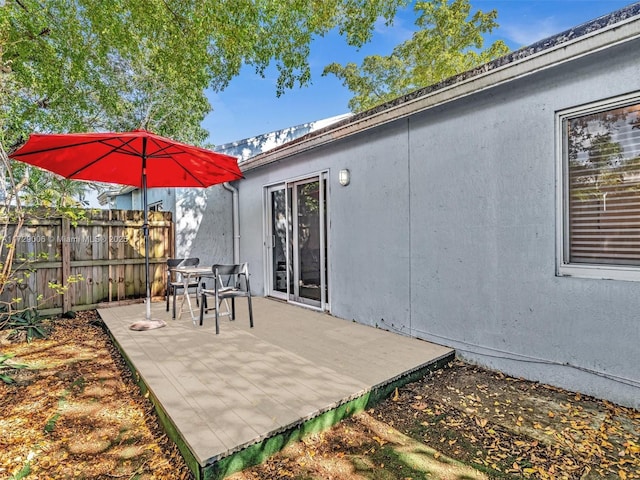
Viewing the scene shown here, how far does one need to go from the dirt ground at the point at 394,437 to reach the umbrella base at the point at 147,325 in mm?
1154

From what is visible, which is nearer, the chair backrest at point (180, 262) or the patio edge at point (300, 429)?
the patio edge at point (300, 429)

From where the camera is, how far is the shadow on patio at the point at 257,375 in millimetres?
2229

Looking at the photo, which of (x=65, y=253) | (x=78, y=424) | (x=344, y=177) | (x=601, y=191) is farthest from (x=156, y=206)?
(x=601, y=191)

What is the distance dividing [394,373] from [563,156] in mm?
2499

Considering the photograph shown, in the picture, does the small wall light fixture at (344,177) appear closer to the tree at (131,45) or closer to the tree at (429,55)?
the tree at (131,45)

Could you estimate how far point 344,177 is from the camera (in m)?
5.12

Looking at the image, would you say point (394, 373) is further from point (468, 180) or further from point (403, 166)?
point (403, 166)

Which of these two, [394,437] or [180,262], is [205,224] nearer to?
[180,262]

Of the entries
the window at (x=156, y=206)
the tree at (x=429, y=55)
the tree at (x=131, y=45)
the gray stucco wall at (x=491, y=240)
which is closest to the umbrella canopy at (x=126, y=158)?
the tree at (x=131, y=45)

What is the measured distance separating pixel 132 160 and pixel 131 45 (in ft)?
9.67

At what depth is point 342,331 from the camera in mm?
4594

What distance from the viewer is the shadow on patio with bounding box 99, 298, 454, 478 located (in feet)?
7.31

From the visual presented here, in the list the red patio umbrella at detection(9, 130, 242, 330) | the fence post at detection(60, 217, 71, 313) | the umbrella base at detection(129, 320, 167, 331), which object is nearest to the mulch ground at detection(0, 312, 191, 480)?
the umbrella base at detection(129, 320, 167, 331)

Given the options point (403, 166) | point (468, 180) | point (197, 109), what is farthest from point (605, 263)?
point (197, 109)
